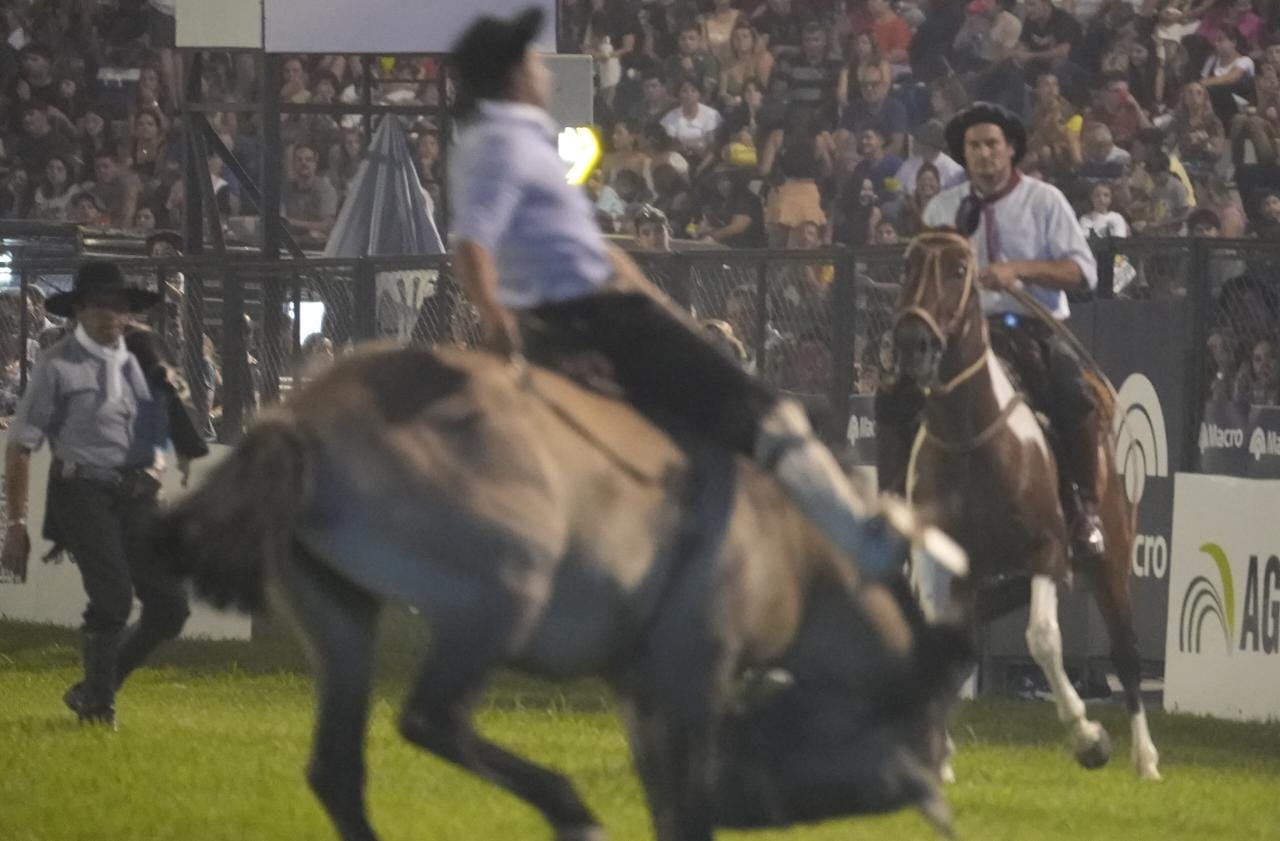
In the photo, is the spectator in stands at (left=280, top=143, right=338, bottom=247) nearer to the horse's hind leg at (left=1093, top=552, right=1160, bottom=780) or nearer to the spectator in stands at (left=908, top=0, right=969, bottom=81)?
the spectator in stands at (left=908, top=0, right=969, bottom=81)

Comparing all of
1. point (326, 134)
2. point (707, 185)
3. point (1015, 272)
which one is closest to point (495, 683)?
point (1015, 272)

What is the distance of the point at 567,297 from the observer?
792 centimetres

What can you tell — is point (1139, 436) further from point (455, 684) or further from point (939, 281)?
point (455, 684)

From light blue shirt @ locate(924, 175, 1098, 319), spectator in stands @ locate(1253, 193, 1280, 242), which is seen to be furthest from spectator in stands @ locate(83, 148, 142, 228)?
light blue shirt @ locate(924, 175, 1098, 319)

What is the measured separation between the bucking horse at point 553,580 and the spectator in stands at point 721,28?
63.5ft

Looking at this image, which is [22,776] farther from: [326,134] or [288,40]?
[326,134]

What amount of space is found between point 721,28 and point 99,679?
49.7 ft

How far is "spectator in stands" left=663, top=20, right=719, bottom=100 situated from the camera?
2712 cm

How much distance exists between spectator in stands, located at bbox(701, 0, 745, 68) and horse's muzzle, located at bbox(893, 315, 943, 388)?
51.1 ft

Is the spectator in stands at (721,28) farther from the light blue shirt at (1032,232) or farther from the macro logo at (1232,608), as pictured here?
the light blue shirt at (1032,232)

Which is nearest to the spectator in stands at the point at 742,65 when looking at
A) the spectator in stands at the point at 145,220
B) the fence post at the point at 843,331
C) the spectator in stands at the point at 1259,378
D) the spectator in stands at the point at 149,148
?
the spectator in stands at the point at 145,220

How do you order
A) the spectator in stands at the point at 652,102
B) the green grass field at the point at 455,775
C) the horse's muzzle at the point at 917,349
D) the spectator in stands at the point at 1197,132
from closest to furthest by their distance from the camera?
the green grass field at the point at 455,775, the horse's muzzle at the point at 917,349, the spectator in stands at the point at 1197,132, the spectator in stands at the point at 652,102

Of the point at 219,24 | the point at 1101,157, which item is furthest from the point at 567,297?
the point at 1101,157

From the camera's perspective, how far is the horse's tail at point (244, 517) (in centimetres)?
720
